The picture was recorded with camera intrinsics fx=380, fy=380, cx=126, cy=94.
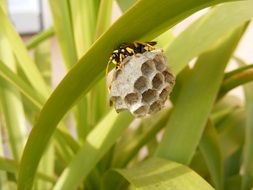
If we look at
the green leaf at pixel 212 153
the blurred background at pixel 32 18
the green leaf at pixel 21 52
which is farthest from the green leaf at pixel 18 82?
the blurred background at pixel 32 18

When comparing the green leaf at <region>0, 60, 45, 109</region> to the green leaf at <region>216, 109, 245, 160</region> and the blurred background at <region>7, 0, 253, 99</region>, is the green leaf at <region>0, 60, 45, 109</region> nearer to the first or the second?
the green leaf at <region>216, 109, 245, 160</region>

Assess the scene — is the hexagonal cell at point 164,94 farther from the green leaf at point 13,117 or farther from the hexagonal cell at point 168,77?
the green leaf at point 13,117

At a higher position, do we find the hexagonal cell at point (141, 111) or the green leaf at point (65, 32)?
the green leaf at point (65, 32)

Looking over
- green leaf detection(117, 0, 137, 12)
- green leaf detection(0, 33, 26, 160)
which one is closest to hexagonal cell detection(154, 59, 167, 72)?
green leaf detection(117, 0, 137, 12)

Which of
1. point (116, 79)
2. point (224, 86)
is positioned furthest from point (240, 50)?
point (116, 79)

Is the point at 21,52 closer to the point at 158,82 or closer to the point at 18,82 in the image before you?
the point at 18,82

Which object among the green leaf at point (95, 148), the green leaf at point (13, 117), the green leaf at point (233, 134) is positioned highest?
the green leaf at point (13, 117)

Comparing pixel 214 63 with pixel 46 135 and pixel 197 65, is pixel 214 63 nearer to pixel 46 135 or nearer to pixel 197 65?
pixel 197 65
